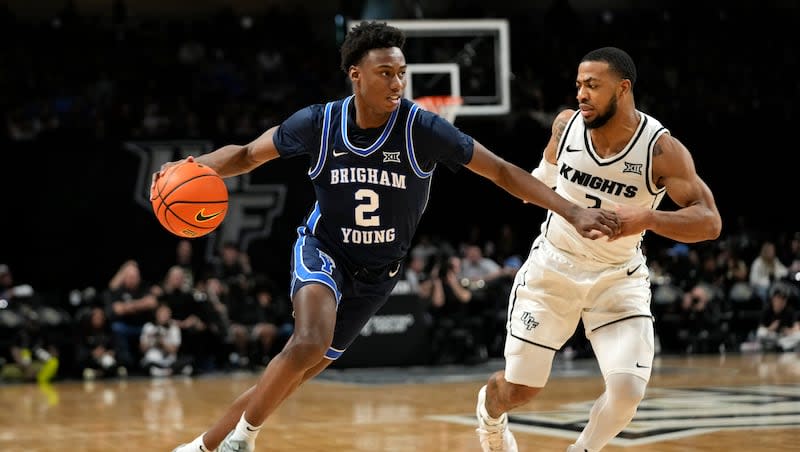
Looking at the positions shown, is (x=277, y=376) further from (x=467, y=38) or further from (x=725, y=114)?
(x=725, y=114)

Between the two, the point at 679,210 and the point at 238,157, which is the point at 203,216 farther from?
the point at 679,210

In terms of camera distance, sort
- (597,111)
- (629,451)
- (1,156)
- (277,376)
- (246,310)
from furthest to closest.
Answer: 1. (1,156)
2. (246,310)
3. (629,451)
4. (597,111)
5. (277,376)

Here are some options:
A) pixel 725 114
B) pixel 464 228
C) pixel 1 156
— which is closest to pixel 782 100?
pixel 725 114

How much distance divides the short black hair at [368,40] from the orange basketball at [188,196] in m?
0.87

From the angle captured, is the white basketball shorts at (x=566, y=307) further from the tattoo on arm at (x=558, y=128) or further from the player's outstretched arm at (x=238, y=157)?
the player's outstretched arm at (x=238, y=157)

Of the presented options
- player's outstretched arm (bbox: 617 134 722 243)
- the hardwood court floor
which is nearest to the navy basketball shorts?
player's outstretched arm (bbox: 617 134 722 243)

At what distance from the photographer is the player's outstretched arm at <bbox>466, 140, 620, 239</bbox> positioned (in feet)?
16.2

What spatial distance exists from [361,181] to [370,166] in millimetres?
83

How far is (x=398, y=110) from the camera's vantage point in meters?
5.35

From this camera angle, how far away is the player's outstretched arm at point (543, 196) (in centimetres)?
495

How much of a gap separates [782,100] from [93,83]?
12.0 metres

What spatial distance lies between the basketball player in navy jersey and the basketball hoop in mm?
7979

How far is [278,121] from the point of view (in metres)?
17.6

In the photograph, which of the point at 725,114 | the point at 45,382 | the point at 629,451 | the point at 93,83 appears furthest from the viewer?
the point at 725,114
